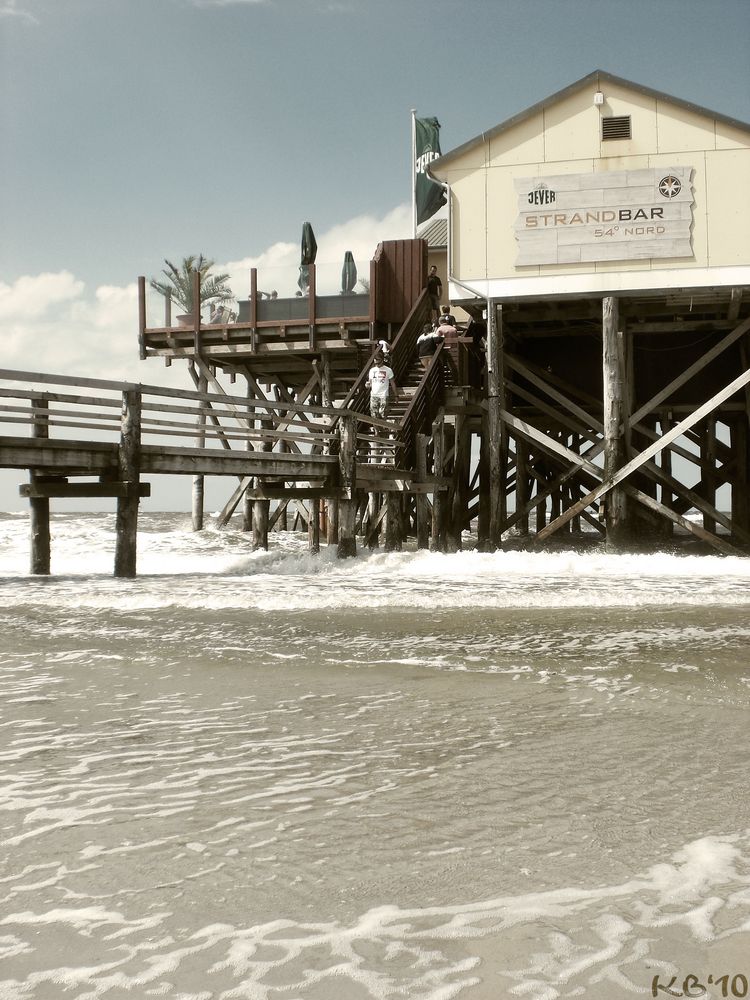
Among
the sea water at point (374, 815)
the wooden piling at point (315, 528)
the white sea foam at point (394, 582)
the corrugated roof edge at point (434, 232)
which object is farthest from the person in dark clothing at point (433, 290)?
the sea water at point (374, 815)

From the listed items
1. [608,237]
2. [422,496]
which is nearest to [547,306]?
[608,237]

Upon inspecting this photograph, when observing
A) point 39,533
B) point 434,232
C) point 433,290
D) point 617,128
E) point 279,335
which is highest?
point 434,232

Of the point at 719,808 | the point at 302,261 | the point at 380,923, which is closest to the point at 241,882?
the point at 380,923

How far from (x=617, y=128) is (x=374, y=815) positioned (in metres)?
15.4

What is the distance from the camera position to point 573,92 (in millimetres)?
16109

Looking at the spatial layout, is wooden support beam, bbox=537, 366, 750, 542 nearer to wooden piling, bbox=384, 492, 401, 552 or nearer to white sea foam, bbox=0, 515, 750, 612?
white sea foam, bbox=0, 515, 750, 612

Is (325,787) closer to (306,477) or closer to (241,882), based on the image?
(241,882)

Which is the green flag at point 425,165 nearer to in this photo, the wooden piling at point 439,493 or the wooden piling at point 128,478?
the wooden piling at point 439,493

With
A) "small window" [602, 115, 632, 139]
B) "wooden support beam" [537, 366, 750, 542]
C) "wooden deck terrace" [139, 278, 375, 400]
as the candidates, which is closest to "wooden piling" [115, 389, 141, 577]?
"wooden support beam" [537, 366, 750, 542]

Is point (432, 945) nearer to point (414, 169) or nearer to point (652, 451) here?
point (652, 451)

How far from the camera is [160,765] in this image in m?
3.54

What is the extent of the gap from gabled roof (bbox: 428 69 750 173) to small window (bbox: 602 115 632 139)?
499mm

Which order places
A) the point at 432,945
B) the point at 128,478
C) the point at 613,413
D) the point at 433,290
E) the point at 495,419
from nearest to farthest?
the point at 432,945, the point at 128,478, the point at 613,413, the point at 495,419, the point at 433,290

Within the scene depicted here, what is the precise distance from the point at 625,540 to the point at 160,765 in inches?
513
